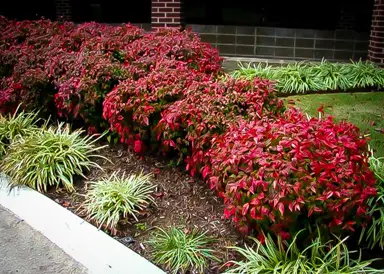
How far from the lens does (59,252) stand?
3.90m

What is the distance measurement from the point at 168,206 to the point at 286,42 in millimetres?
7510

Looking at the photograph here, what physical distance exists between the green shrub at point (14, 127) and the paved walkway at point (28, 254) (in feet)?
4.28

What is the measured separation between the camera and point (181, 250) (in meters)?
3.35

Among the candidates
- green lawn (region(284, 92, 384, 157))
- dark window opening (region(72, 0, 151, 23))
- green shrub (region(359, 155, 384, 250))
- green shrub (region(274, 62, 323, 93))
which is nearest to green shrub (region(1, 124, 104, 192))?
green lawn (region(284, 92, 384, 157))

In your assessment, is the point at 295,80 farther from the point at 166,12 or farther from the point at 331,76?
the point at 166,12

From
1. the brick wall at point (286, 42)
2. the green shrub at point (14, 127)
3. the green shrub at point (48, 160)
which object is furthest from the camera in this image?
the brick wall at point (286, 42)

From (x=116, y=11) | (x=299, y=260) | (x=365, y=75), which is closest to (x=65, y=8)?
(x=116, y=11)


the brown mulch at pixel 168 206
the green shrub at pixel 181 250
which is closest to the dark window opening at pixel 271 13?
the brown mulch at pixel 168 206

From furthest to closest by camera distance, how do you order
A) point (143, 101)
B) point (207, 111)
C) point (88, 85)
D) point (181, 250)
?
point (88, 85) → point (143, 101) → point (207, 111) → point (181, 250)

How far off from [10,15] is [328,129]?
14322 mm

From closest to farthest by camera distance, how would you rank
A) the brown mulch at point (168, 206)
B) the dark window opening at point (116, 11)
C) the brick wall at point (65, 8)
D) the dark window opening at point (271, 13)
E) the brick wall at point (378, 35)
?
the brown mulch at point (168, 206) < the brick wall at point (378, 35) < the dark window opening at point (271, 13) < the brick wall at point (65, 8) < the dark window opening at point (116, 11)

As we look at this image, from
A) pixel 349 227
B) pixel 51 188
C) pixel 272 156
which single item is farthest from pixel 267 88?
pixel 51 188

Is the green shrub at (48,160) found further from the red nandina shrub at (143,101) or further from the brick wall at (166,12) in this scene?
the brick wall at (166,12)

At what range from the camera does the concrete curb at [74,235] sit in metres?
3.38
